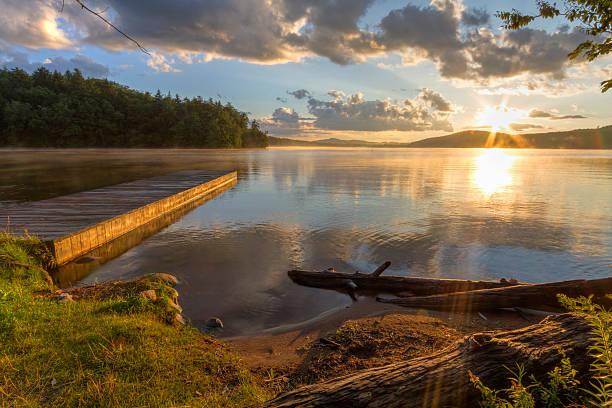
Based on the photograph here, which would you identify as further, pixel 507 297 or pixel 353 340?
pixel 507 297

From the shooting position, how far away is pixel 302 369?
15.9 feet

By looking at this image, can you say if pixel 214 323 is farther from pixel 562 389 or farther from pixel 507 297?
pixel 507 297

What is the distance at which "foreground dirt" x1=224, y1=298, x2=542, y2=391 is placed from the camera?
189 inches

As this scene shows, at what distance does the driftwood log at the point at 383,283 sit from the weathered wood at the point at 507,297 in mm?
512

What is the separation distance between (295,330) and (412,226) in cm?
1052

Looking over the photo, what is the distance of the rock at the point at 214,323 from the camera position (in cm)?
663

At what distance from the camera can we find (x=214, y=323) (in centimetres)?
671

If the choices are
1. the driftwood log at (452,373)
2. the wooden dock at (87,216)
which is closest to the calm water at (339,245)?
the wooden dock at (87,216)

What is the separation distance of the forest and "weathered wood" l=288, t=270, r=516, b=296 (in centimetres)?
12330

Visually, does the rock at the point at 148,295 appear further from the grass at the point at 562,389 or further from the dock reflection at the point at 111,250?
the grass at the point at 562,389

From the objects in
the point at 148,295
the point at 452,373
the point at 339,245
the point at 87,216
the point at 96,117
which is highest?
the point at 96,117

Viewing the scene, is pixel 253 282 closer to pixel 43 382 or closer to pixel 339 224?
pixel 43 382

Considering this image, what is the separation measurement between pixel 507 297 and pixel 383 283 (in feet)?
9.03

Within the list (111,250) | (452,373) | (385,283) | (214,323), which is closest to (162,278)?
(214,323)
